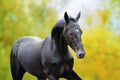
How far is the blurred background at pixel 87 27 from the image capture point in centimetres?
1460

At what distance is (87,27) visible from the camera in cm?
1591

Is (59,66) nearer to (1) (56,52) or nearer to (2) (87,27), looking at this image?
(1) (56,52)

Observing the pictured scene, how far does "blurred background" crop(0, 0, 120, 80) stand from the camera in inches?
575

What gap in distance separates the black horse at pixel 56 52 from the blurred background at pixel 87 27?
891 centimetres

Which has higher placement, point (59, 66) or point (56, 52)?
point (56, 52)

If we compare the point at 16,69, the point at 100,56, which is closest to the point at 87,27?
the point at 100,56

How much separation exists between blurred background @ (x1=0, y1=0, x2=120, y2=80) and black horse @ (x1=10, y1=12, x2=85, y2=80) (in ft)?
29.2

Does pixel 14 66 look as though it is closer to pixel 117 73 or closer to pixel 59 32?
pixel 59 32

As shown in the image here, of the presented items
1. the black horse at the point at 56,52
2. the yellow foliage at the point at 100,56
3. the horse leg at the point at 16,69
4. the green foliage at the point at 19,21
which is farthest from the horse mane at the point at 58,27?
the yellow foliage at the point at 100,56

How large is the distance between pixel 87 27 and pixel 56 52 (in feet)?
35.2

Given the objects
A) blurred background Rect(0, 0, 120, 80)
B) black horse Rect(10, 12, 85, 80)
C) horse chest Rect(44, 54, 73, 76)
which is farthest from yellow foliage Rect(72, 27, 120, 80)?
horse chest Rect(44, 54, 73, 76)

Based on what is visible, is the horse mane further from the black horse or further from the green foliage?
the green foliage

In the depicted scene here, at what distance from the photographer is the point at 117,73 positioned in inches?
621

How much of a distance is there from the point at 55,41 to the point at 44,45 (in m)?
0.19
